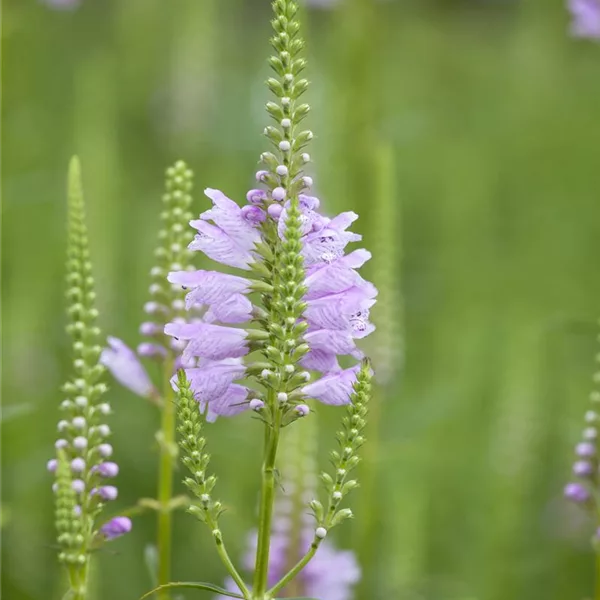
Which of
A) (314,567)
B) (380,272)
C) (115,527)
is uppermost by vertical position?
(380,272)

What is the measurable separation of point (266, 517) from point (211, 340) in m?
0.34

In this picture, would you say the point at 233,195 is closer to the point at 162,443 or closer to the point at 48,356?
the point at 48,356

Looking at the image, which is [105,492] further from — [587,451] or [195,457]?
[587,451]

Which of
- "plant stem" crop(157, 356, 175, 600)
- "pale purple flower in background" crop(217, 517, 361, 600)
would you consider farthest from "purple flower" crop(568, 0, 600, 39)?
"plant stem" crop(157, 356, 175, 600)

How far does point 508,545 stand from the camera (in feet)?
12.4

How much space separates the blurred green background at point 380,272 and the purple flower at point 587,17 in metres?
0.91

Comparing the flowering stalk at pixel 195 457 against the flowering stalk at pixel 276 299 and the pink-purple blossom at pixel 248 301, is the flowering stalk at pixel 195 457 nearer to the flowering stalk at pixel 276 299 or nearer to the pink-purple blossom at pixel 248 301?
the flowering stalk at pixel 276 299

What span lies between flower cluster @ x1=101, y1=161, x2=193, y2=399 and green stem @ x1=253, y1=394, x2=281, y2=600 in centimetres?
44

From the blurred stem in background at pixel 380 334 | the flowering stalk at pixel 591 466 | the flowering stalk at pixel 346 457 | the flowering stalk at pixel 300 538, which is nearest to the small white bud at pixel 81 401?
the flowering stalk at pixel 346 457

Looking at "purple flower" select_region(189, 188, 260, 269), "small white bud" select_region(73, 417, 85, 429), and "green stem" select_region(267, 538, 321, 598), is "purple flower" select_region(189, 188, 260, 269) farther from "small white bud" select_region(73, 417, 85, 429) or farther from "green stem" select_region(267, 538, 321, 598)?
"green stem" select_region(267, 538, 321, 598)

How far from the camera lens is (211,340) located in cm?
183

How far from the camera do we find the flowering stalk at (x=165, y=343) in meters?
2.18

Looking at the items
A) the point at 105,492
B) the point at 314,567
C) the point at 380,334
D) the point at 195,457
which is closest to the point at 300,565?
the point at 195,457

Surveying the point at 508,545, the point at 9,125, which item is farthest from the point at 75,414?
the point at 9,125
